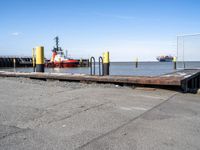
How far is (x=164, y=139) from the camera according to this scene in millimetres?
3518

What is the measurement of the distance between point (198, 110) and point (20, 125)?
3.71 m

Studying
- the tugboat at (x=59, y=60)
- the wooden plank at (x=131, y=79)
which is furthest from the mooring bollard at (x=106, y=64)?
the tugboat at (x=59, y=60)

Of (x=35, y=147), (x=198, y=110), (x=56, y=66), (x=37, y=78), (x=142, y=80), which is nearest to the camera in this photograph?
(x=35, y=147)

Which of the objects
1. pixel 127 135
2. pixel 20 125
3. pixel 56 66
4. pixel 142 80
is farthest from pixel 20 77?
pixel 56 66

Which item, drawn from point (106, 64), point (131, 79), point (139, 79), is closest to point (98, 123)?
point (139, 79)

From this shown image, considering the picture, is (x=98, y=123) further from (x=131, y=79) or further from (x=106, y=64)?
(x=106, y=64)

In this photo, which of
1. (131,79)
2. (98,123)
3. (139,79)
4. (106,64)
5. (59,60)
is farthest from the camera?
(59,60)

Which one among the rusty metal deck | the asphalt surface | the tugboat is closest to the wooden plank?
the rusty metal deck

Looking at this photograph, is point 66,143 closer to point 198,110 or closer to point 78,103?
point 78,103

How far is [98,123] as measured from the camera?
418 cm

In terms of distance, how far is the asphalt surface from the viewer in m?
3.29

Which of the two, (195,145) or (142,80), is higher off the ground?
(142,80)

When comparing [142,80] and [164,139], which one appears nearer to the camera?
[164,139]

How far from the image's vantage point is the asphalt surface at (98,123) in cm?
329
